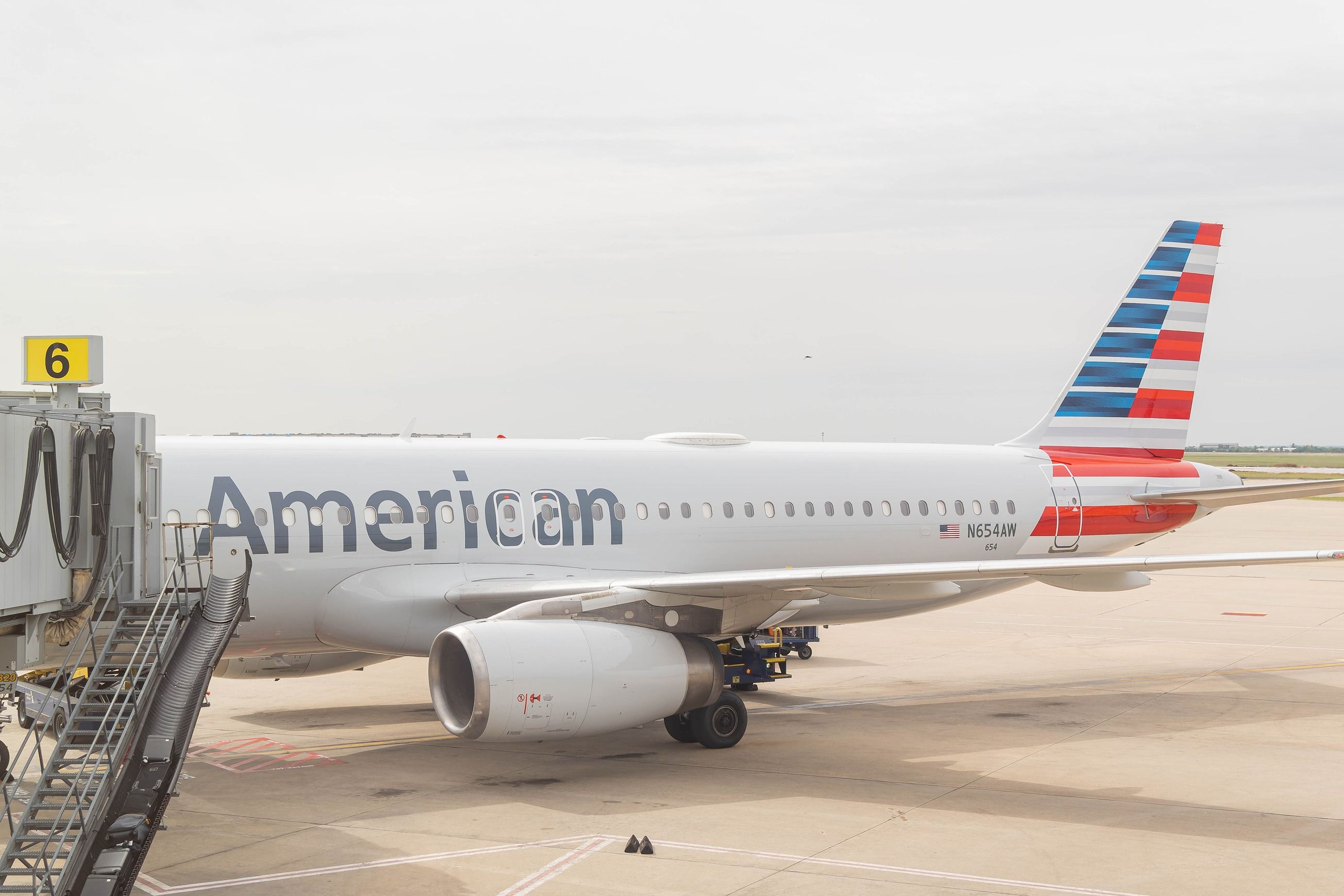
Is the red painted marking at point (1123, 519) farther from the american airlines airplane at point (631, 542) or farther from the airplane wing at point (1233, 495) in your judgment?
the airplane wing at point (1233, 495)

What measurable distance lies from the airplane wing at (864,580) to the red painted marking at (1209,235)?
10010 mm

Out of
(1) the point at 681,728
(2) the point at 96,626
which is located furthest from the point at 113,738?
(1) the point at 681,728

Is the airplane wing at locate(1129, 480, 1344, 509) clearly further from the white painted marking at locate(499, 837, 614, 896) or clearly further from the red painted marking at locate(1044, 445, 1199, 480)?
the white painted marking at locate(499, 837, 614, 896)

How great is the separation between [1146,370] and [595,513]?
11.6 metres

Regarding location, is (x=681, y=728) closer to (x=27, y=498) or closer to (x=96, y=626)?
(x=96, y=626)

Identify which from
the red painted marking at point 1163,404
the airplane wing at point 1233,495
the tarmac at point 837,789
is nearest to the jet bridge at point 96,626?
the tarmac at point 837,789

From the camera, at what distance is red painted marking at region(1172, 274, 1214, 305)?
24.7 m

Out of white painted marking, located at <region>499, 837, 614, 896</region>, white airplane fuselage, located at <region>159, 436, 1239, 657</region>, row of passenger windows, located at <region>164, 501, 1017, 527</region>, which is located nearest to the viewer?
white painted marking, located at <region>499, 837, 614, 896</region>

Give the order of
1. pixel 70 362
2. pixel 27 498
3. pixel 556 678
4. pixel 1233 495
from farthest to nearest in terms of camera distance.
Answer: pixel 1233 495 < pixel 556 678 < pixel 70 362 < pixel 27 498

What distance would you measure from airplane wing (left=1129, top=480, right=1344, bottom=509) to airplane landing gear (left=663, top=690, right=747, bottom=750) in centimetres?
859

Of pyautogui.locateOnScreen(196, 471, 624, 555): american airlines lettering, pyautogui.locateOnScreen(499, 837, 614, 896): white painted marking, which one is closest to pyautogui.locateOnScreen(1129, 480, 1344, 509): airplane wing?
pyautogui.locateOnScreen(196, 471, 624, 555): american airlines lettering

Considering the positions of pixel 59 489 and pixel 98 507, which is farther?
pixel 98 507

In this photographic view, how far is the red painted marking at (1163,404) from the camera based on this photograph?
24.5m

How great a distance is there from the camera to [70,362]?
1321 centimetres
